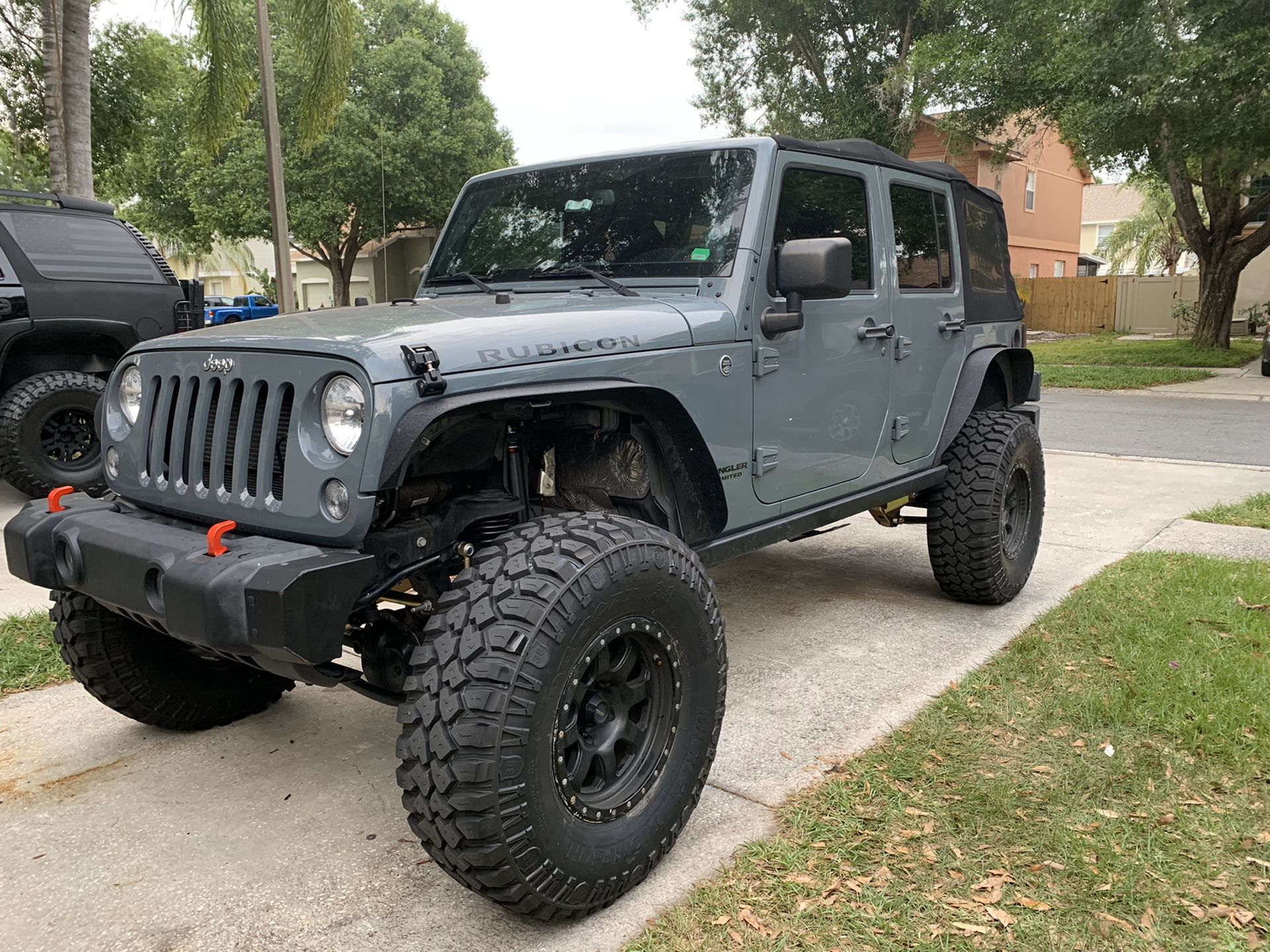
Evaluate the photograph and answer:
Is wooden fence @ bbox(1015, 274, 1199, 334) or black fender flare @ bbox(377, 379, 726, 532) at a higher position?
wooden fence @ bbox(1015, 274, 1199, 334)

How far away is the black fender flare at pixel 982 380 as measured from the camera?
15.4 ft

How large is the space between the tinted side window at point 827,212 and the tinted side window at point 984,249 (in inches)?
43.8

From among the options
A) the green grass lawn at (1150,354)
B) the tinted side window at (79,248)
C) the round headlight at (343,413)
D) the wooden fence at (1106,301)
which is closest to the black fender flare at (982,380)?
the round headlight at (343,413)

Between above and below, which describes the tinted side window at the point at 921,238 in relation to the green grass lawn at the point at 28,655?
above

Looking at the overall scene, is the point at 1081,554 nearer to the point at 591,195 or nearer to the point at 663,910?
the point at 591,195

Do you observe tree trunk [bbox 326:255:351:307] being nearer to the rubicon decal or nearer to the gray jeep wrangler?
the gray jeep wrangler

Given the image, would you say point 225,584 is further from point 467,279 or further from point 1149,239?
point 1149,239

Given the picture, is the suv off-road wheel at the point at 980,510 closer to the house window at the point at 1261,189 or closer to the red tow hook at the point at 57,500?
the red tow hook at the point at 57,500

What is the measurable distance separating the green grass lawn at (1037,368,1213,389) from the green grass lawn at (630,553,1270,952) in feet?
41.6

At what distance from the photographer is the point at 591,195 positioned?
3.72 m

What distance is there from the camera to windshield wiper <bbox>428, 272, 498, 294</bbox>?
3.66 meters

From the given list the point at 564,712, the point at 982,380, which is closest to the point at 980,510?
the point at 982,380

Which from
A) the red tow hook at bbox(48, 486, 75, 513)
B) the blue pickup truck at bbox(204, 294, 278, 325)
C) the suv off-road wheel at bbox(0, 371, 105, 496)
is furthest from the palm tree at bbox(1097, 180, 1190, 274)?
the red tow hook at bbox(48, 486, 75, 513)

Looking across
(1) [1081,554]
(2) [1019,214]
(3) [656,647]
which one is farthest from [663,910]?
(2) [1019,214]
